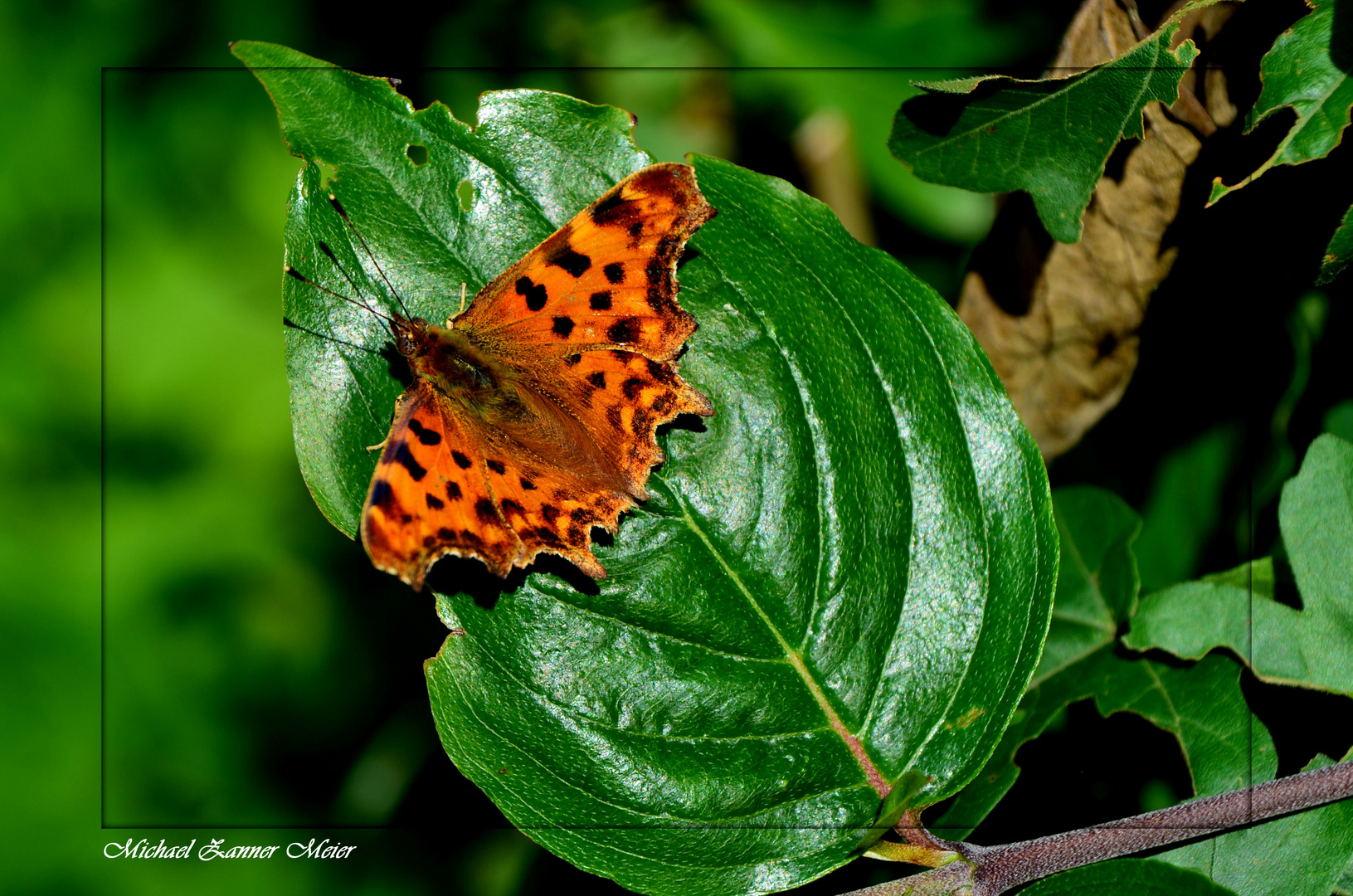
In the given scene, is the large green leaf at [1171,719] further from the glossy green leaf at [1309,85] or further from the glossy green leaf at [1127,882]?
the glossy green leaf at [1309,85]

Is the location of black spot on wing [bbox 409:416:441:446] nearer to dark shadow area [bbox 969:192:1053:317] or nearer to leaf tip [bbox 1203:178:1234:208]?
dark shadow area [bbox 969:192:1053:317]

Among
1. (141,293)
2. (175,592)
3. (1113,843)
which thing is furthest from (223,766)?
(1113,843)

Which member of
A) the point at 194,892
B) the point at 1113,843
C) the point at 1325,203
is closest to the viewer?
the point at 1113,843

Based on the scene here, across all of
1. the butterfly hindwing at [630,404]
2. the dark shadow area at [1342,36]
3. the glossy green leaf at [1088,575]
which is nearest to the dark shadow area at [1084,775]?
the glossy green leaf at [1088,575]

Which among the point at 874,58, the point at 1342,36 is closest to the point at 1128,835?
the point at 1342,36

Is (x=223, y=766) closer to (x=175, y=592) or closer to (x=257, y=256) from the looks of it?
(x=175, y=592)

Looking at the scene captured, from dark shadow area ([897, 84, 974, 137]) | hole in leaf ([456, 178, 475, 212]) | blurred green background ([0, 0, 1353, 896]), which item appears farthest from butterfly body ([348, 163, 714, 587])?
blurred green background ([0, 0, 1353, 896])
